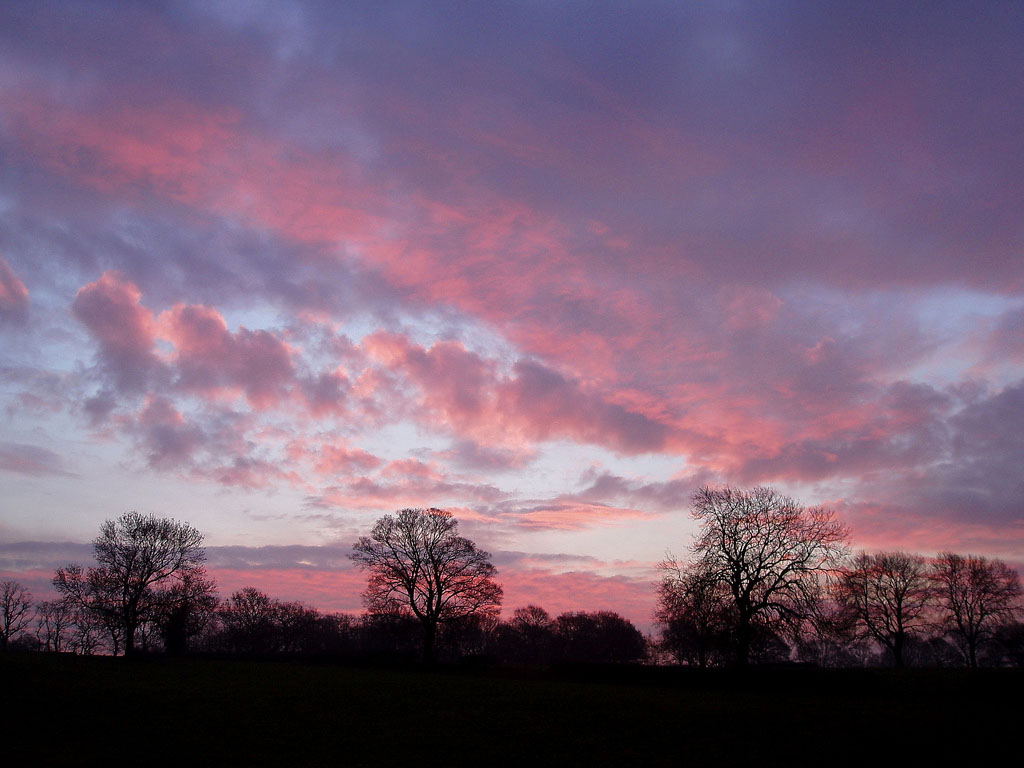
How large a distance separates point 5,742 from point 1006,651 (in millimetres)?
92590

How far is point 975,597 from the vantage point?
75.0 meters

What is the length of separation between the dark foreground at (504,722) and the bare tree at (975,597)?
53402mm

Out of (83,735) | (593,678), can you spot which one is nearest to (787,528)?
(593,678)

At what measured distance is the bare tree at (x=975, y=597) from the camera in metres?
73.9

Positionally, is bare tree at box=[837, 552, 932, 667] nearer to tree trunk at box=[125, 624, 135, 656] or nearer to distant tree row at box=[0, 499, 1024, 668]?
distant tree row at box=[0, 499, 1024, 668]

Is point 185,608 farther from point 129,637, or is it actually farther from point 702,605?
point 702,605

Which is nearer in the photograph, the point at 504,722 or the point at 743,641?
the point at 504,722

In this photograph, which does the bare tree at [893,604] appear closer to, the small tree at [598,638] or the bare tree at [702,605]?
the bare tree at [702,605]

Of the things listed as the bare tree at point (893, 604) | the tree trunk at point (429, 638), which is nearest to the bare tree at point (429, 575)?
the tree trunk at point (429, 638)

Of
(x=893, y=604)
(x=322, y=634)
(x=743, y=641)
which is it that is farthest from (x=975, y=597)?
(x=322, y=634)

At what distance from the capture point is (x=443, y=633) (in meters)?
68.8

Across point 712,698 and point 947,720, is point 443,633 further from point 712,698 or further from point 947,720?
point 947,720

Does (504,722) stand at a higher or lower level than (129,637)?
higher

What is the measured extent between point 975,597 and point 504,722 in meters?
78.4
